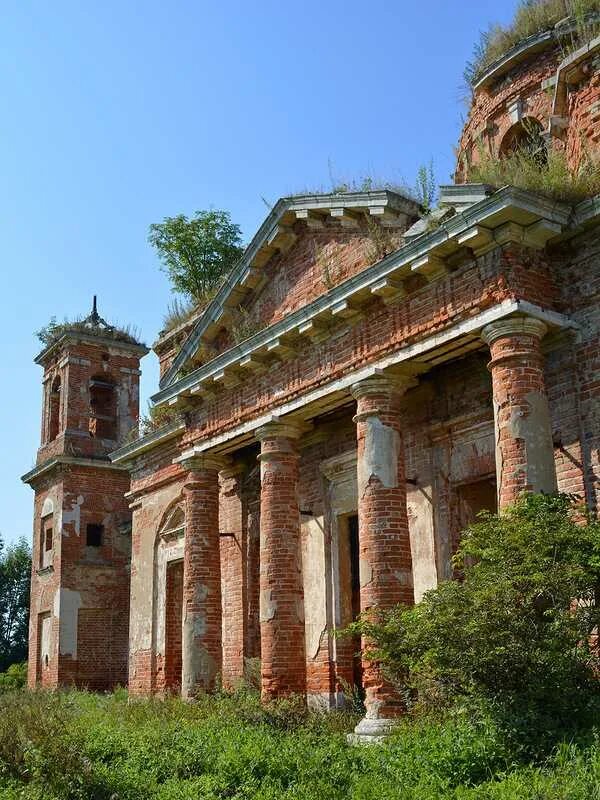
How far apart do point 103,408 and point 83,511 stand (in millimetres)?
3235

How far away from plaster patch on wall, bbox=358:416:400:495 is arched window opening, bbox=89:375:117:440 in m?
14.6

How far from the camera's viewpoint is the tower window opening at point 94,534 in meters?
23.1

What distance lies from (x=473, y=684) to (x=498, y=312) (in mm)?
3647

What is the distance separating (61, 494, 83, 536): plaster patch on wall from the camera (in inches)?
894

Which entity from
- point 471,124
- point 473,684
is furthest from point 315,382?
point 471,124

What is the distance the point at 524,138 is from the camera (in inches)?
587

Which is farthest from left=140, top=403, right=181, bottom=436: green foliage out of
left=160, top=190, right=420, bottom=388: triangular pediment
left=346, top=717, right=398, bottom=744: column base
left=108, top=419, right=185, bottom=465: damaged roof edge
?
left=346, top=717, right=398, bottom=744: column base

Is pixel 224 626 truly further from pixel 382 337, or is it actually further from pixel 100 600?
pixel 100 600

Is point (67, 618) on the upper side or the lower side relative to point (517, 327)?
lower

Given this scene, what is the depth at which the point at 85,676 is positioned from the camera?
22109mm

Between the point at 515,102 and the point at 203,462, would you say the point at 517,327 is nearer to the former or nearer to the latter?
the point at 203,462

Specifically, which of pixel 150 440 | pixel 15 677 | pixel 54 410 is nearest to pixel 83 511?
pixel 54 410

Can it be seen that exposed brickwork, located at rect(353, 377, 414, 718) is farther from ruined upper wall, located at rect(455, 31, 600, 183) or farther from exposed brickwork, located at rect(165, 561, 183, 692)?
exposed brickwork, located at rect(165, 561, 183, 692)

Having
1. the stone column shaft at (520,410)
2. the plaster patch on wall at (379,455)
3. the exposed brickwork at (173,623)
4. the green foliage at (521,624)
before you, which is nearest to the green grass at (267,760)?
the green foliage at (521,624)
